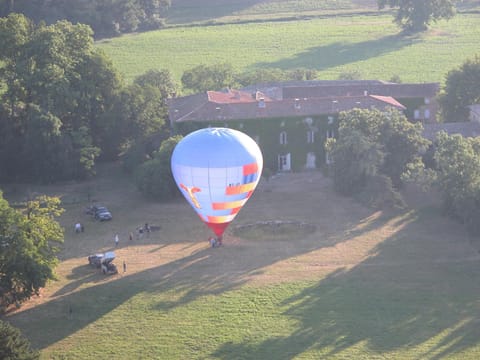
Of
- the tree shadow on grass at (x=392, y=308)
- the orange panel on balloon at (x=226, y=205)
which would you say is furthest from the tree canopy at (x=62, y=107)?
the tree shadow on grass at (x=392, y=308)

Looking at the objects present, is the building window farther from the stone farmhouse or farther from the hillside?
the hillside

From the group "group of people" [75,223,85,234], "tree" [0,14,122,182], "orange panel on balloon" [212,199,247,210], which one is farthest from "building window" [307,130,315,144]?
"group of people" [75,223,85,234]

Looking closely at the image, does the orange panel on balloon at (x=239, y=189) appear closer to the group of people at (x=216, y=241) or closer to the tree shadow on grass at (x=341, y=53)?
the group of people at (x=216, y=241)

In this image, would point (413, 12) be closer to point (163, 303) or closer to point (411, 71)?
point (411, 71)

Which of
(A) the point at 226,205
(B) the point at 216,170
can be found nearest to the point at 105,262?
(A) the point at 226,205

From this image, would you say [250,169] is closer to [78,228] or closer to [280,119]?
[78,228]

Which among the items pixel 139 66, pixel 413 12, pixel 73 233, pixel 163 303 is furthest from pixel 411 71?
pixel 163 303
